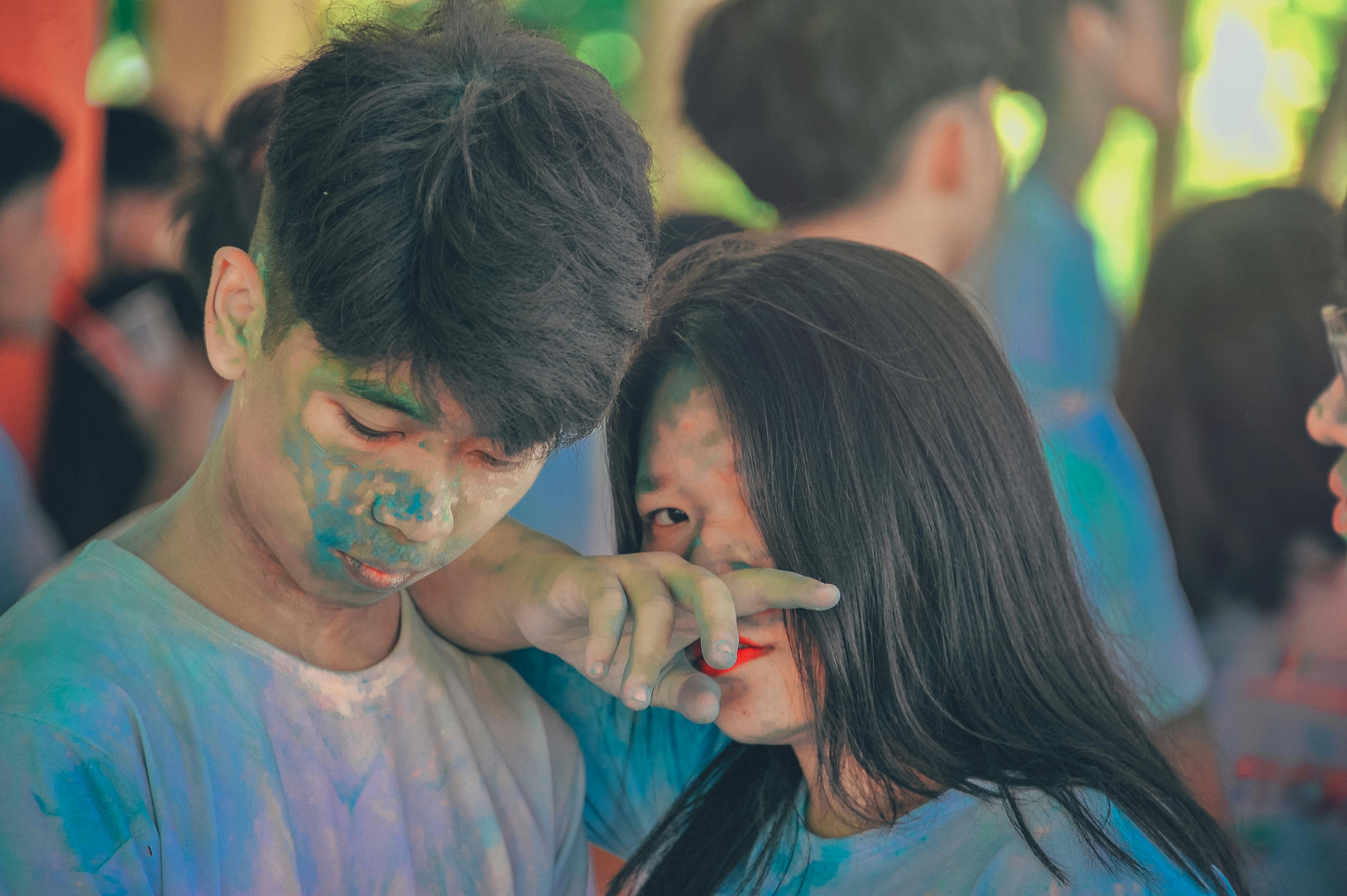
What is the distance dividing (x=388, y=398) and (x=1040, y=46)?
42.2 inches

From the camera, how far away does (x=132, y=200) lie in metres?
1.23

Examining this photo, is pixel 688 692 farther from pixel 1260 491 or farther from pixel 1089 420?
pixel 1260 491

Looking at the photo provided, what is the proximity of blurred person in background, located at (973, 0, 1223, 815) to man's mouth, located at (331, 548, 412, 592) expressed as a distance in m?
0.87

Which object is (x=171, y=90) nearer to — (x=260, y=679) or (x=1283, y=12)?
(x=260, y=679)

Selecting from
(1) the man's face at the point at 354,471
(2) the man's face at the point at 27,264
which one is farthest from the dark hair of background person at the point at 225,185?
(1) the man's face at the point at 354,471

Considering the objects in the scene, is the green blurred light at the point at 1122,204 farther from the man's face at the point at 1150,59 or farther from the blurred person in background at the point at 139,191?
the blurred person in background at the point at 139,191

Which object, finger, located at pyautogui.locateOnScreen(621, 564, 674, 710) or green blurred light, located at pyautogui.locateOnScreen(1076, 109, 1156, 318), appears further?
green blurred light, located at pyautogui.locateOnScreen(1076, 109, 1156, 318)

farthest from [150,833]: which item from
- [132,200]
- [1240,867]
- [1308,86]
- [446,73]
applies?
[1308,86]

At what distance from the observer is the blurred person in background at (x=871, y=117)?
1369mm

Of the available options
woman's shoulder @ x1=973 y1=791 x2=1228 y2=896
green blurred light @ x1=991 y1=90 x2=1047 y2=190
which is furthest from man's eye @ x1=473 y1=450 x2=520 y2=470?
green blurred light @ x1=991 y1=90 x2=1047 y2=190

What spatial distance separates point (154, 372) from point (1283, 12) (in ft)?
4.91

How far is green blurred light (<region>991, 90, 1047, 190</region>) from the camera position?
1364mm

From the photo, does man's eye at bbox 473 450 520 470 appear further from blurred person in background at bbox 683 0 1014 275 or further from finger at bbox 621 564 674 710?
blurred person in background at bbox 683 0 1014 275

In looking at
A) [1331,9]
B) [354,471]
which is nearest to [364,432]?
[354,471]
